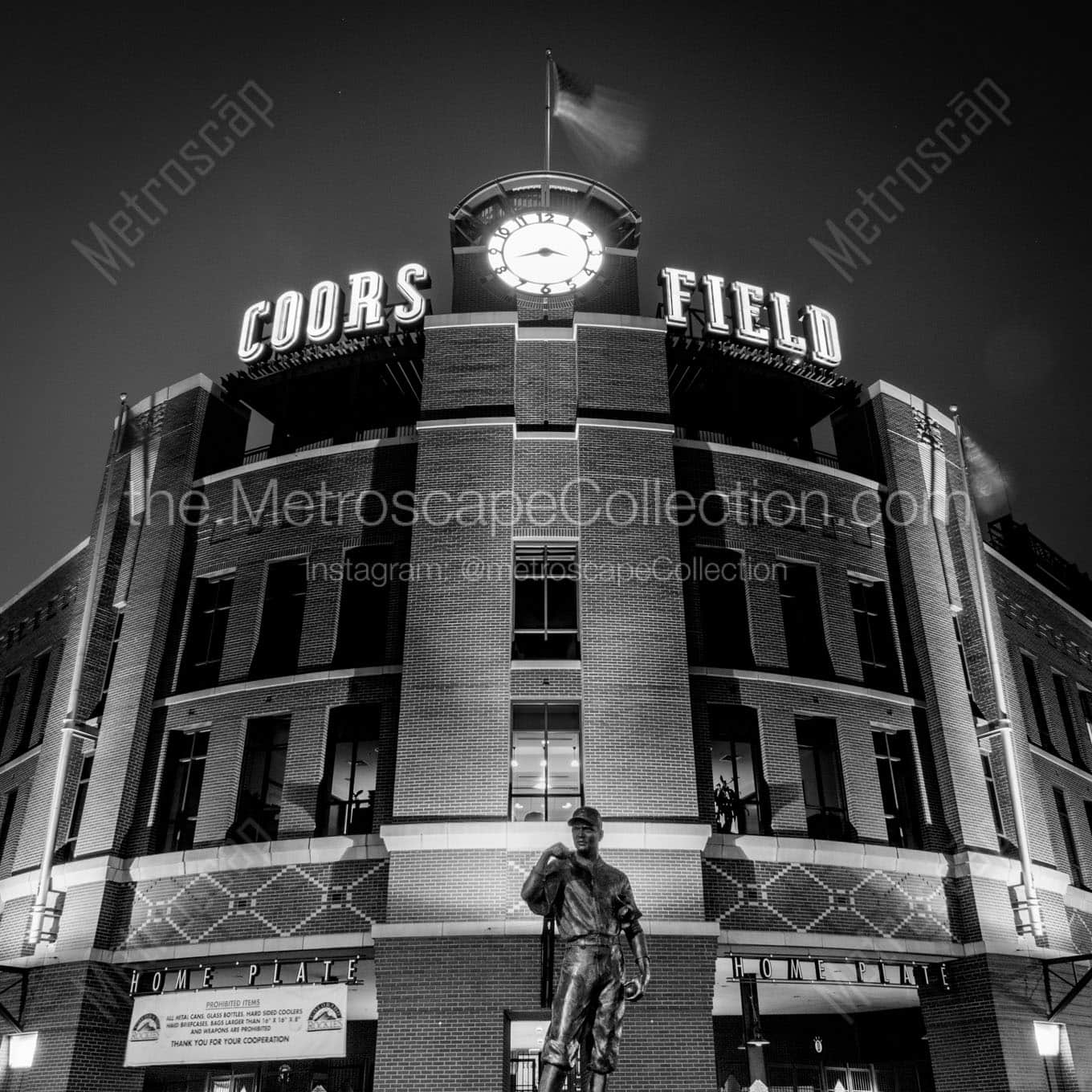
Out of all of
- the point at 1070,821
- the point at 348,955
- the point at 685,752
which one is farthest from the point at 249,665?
the point at 1070,821

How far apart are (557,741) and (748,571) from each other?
275 inches

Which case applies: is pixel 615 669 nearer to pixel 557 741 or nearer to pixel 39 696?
pixel 557 741

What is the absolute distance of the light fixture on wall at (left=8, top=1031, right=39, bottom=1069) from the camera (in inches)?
870

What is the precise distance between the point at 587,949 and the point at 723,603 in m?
15.8

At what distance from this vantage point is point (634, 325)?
27.1 meters

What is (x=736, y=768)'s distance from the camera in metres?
24.6

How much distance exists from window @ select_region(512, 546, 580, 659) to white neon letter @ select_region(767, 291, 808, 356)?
34.7 feet

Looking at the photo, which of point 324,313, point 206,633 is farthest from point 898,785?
point 324,313

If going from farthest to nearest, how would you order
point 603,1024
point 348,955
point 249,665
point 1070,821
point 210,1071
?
point 1070,821 → point 210,1071 → point 249,665 → point 348,955 → point 603,1024

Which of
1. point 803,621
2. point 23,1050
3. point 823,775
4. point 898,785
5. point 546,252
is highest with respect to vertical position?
point 546,252

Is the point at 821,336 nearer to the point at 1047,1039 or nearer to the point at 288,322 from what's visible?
the point at 288,322

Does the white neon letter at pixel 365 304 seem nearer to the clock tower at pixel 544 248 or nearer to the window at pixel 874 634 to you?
the clock tower at pixel 544 248

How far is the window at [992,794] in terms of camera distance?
26.1 meters

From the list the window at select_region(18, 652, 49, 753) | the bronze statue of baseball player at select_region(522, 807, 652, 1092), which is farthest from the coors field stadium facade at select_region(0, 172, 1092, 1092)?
the bronze statue of baseball player at select_region(522, 807, 652, 1092)
